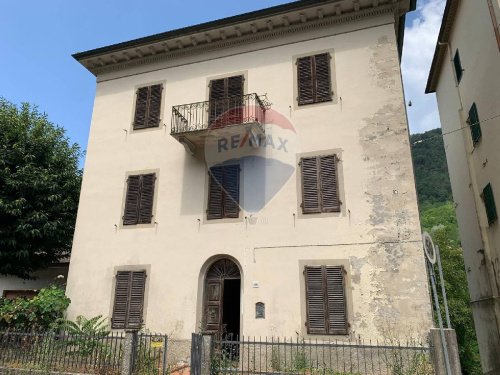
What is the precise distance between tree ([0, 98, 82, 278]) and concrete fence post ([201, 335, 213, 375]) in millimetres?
8745

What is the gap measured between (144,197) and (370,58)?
8.54 metres

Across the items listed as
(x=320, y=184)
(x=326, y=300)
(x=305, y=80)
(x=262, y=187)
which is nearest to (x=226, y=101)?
(x=305, y=80)

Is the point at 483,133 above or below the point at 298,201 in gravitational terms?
above

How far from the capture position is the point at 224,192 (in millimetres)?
12312

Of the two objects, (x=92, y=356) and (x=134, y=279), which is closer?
(x=92, y=356)

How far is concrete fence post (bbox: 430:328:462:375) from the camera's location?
7387mm

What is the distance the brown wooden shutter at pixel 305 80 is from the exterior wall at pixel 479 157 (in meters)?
5.38

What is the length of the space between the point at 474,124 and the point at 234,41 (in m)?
8.84

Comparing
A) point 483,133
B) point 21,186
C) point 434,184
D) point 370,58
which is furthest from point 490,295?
point 434,184

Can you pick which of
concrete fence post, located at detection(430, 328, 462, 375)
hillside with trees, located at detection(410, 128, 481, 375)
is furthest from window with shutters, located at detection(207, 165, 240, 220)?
hillside with trees, located at detection(410, 128, 481, 375)

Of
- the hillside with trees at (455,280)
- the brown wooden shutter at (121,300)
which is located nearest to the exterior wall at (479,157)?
the hillside with trees at (455,280)

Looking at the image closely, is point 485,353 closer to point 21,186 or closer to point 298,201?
point 298,201

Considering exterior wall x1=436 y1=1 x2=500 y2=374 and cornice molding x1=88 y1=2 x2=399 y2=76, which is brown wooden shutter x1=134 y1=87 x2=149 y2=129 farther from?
exterior wall x1=436 y1=1 x2=500 y2=374

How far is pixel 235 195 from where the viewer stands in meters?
12.2
